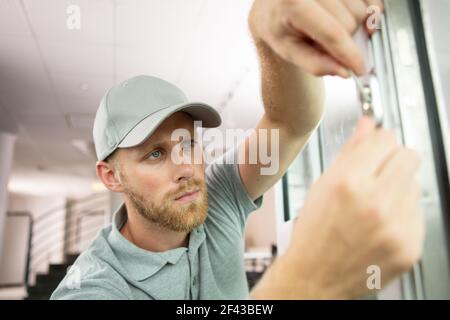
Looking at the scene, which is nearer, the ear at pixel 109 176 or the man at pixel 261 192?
the man at pixel 261 192

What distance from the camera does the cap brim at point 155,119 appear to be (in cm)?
57

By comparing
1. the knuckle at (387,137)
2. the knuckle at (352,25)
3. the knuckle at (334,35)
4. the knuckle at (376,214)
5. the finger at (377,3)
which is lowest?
the knuckle at (376,214)

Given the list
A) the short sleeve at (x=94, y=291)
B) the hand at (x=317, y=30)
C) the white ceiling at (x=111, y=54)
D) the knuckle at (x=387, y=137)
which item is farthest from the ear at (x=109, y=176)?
the white ceiling at (x=111, y=54)

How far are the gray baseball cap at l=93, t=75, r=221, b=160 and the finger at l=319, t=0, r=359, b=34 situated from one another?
12.7 inches

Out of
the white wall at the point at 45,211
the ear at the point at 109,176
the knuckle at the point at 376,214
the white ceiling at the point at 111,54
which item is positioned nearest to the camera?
the knuckle at the point at 376,214

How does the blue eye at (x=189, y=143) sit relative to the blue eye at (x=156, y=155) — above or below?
above

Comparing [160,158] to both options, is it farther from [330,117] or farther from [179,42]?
[179,42]

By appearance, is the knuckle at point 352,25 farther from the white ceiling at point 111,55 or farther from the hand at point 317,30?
the white ceiling at point 111,55

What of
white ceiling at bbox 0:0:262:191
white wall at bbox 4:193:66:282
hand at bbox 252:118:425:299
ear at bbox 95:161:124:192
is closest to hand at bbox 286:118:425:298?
hand at bbox 252:118:425:299

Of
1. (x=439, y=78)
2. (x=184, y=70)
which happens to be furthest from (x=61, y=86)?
(x=439, y=78)

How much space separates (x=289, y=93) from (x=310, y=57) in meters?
0.20

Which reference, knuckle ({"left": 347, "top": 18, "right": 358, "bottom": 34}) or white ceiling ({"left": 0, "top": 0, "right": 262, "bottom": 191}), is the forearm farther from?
white ceiling ({"left": 0, "top": 0, "right": 262, "bottom": 191})

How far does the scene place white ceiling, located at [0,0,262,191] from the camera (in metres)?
1.37
